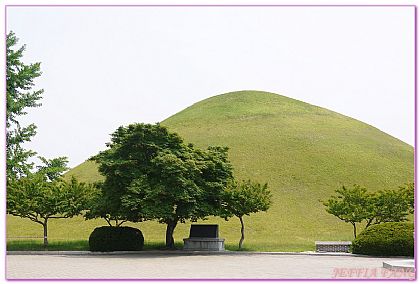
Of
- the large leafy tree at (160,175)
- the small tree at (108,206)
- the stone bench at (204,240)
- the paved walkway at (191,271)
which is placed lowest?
the paved walkway at (191,271)

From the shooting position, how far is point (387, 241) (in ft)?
85.9

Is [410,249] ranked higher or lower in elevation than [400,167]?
lower

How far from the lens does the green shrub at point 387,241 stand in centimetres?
2562

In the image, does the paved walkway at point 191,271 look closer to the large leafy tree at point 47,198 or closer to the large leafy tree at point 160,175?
the large leafy tree at point 160,175

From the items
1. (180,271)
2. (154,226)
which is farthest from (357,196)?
(154,226)

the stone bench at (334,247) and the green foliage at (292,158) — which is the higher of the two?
the green foliage at (292,158)

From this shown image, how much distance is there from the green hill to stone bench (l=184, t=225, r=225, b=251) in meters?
4.62

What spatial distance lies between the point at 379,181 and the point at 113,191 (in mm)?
37952

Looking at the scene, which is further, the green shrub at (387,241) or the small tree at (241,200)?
the small tree at (241,200)

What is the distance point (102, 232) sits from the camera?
→ 96.2 feet

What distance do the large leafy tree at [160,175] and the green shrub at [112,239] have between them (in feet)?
3.10

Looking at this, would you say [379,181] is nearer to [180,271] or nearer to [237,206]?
[237,206]

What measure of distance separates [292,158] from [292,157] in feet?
0.90

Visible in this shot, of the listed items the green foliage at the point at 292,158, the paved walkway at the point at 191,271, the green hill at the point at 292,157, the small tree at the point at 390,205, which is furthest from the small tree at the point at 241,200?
the paved walkway at the point at 191,271
